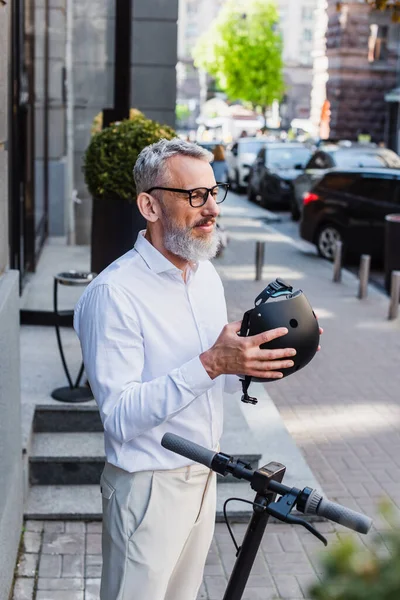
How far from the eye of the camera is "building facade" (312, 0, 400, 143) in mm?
49531

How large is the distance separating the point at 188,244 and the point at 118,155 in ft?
14.0

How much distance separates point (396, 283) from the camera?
40.2 feet

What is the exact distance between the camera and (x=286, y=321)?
2617 millimetres

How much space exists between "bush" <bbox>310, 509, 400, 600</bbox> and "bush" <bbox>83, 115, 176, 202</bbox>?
19.4 ft

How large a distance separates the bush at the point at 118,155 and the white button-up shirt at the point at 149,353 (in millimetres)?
3976

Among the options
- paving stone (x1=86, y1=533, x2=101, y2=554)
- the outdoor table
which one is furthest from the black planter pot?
paving stone (x1=86, y1=533, x2=101, y2=554)

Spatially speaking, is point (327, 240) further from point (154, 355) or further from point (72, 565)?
point (154, 355)

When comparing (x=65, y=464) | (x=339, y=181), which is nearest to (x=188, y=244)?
(x=65, y=464)

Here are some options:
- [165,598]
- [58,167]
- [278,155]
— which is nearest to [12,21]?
[58,167]

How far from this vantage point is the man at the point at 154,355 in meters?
2.85

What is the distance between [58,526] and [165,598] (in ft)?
7.98

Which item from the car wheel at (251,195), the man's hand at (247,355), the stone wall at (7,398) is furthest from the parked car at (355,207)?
the man's hand at (247,355)

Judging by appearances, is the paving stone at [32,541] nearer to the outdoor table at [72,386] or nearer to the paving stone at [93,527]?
the paving stone at [93,527]

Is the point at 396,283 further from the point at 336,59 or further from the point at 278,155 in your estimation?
the point at 336,59
